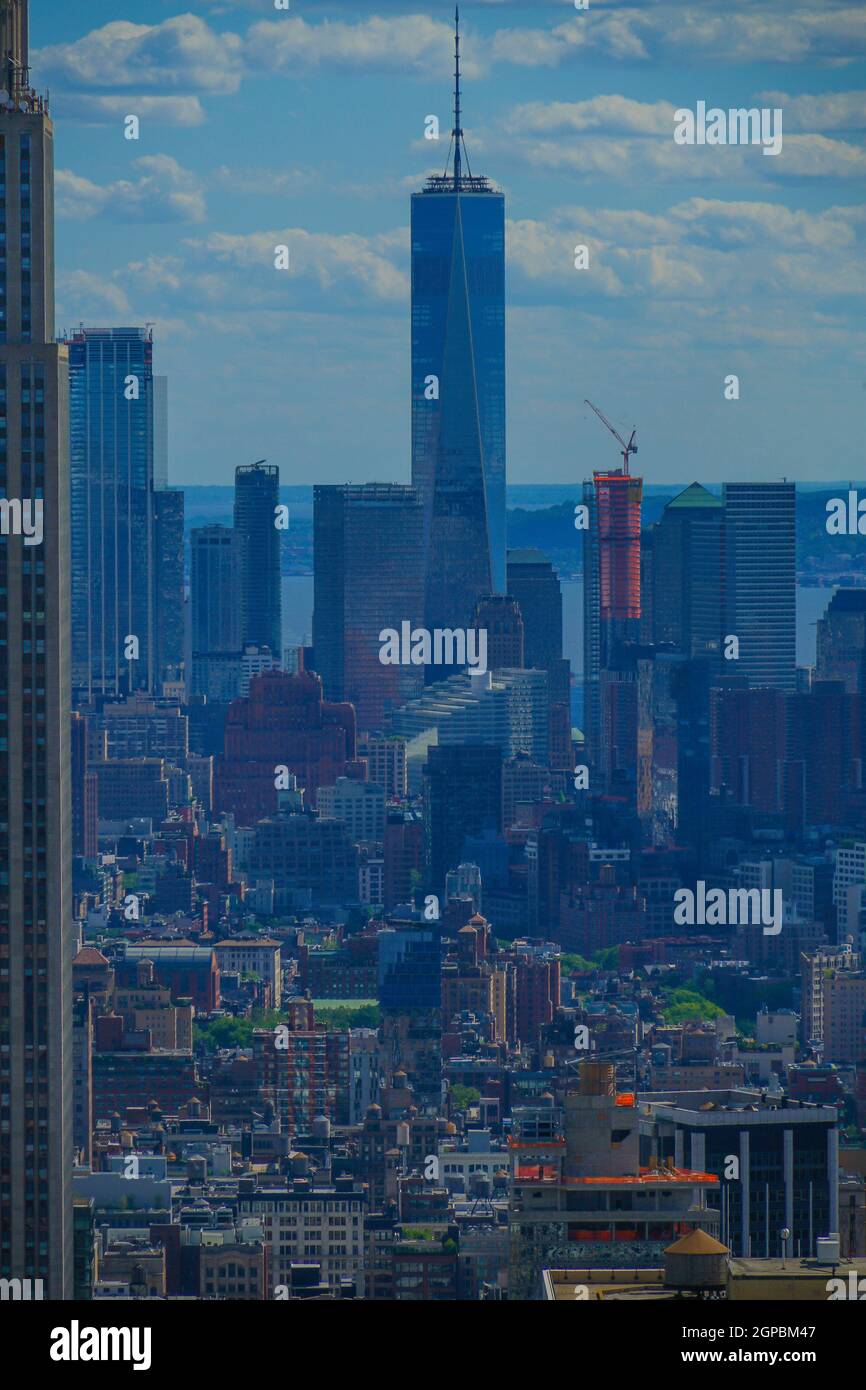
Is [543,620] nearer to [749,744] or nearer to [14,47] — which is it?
[749,744]

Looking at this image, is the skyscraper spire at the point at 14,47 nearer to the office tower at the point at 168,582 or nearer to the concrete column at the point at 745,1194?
the concrete column at the point at 745,1194

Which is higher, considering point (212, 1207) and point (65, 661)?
point (65, 661)

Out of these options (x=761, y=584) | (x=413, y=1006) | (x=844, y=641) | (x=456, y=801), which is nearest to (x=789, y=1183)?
(x=413, y=1006)

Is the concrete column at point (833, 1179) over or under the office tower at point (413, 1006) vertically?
over

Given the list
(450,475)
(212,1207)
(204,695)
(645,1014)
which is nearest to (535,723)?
(204,695)

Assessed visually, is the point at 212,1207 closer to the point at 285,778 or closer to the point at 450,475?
the point at 285,778

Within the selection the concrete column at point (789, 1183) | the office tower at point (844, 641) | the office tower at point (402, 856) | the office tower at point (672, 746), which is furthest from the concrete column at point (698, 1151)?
the office tower at point (844, 641)
